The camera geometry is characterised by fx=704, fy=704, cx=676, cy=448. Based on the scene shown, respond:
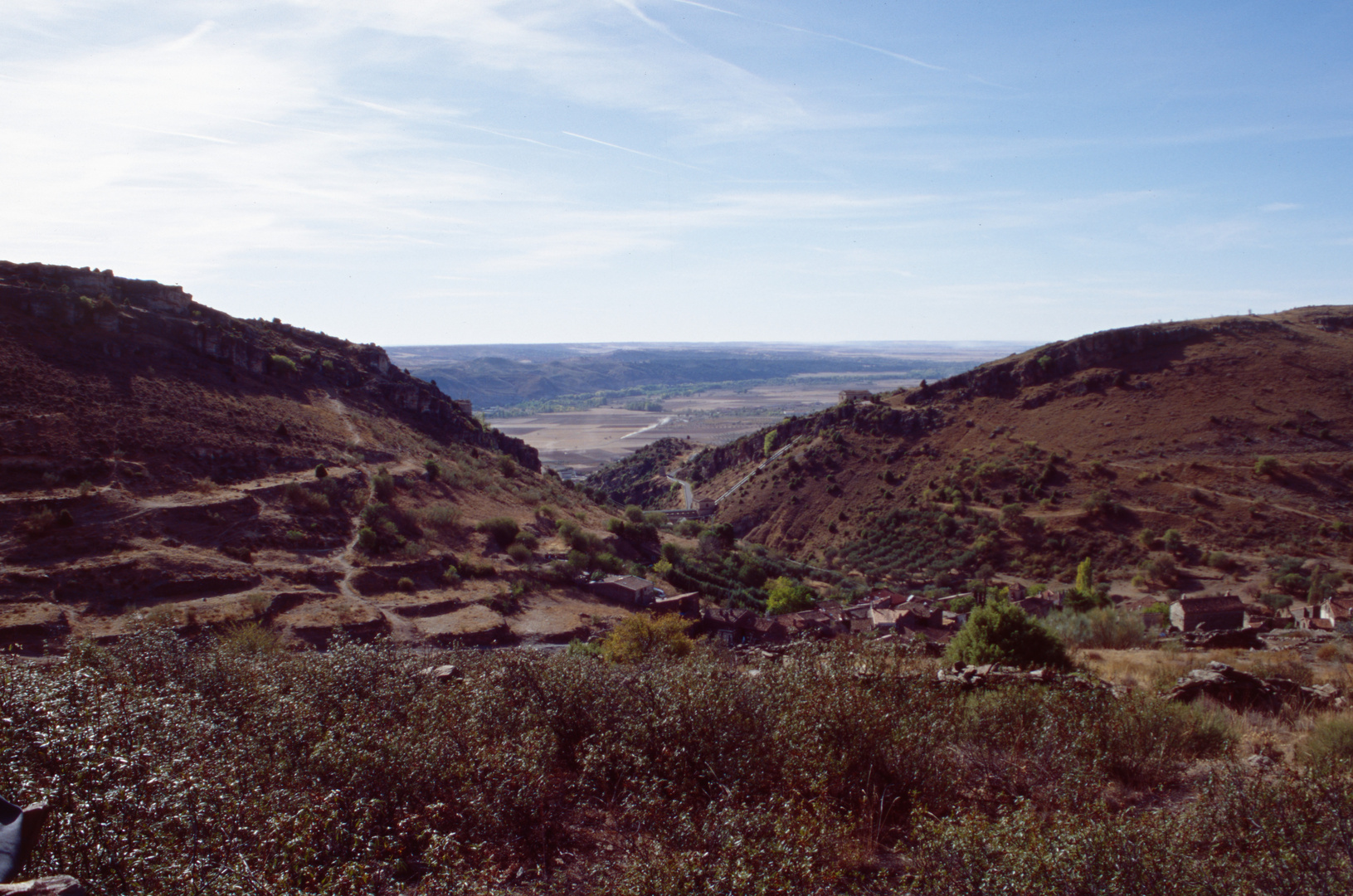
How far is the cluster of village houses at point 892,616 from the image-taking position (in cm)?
2739

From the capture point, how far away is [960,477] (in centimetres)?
5847

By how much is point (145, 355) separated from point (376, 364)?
1993cm

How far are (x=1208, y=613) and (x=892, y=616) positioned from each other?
1356 centimetres

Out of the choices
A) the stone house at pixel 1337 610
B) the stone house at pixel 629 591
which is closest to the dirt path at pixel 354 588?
the stone house at pixel 629 591

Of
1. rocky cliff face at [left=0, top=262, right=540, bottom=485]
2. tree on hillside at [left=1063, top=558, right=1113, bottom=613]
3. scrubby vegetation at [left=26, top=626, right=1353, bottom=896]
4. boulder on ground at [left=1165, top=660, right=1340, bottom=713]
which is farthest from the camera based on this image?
tree on hillside at [left=1063, top=558, right=1113, bottom=613]

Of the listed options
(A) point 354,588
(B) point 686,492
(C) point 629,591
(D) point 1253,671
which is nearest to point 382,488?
(A) point 354,588

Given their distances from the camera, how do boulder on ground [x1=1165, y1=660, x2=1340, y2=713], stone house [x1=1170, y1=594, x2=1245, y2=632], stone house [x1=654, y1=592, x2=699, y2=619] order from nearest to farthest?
boulder on ground [x1=1165, y1=660, x2=1340, y2=713]
stone house [x1=1170, y1=594, x2=1245, y2=632]
stone house [x1=654, y1=592, x2=699, y2=619]

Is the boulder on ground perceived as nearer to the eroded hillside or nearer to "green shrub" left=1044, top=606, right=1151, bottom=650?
"green shrub" left=1044, top=606, right=1151, bottom=650

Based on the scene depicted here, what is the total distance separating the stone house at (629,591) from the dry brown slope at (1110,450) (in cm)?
2545

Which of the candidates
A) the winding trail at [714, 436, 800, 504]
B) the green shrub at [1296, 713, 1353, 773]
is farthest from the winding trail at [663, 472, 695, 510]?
the green shrub at [1296, 713, 1353, 773]

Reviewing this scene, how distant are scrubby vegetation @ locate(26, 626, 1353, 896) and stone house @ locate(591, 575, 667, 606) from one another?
74.4 feet

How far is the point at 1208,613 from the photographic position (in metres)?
30.6

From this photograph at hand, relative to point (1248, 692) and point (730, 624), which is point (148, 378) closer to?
point (730, 624)

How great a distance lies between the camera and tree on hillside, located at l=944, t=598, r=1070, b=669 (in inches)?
599
